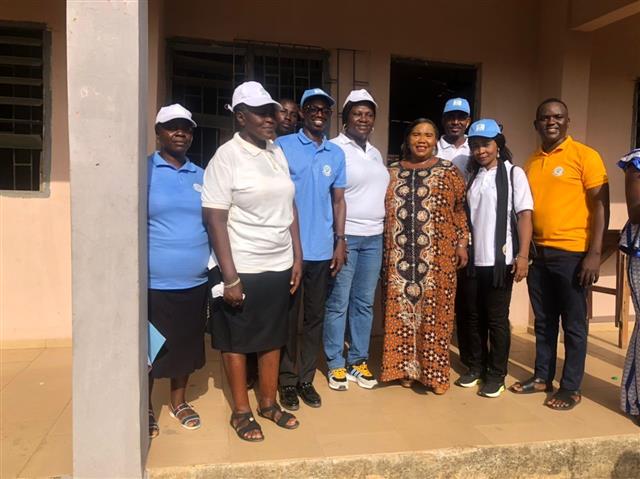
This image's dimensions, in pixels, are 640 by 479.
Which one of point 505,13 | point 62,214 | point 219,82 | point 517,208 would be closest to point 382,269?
point 517,208

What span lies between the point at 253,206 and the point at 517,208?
1745mm

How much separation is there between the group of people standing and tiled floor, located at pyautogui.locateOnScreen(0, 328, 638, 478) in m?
0.11

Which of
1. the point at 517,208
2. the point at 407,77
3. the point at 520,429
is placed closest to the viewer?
the point at 520,429

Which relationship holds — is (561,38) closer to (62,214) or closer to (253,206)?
(253,206)

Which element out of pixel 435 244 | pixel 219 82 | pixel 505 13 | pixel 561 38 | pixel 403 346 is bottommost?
pixel 403 346

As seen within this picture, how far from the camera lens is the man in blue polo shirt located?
3.23m

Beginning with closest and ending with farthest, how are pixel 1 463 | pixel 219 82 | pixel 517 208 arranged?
pixel 1 463 < pixel 517 208 < pixel 219 82

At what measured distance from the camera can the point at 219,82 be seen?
4734 millimetres

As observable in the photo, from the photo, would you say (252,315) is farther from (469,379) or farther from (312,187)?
(469,379)

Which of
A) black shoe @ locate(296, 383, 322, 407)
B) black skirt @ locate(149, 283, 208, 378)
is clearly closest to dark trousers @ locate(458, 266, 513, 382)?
black shoe @ locate(296, 383, 322, 407)

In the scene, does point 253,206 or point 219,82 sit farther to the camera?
point 219,82

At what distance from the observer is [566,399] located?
3404mm

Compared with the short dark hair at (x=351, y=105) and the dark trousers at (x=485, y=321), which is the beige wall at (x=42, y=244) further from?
the dark trousers at (x=485, y=321)

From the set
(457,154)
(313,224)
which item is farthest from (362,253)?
(457,154)
